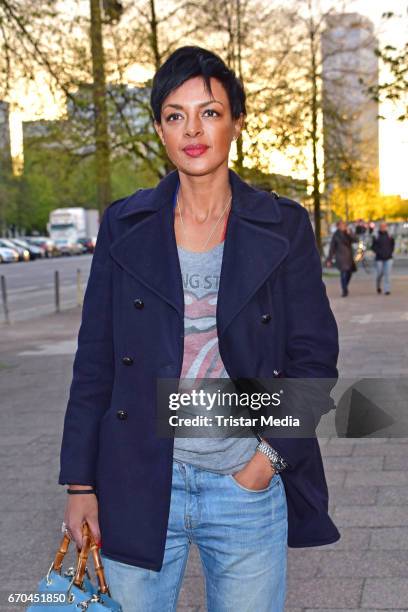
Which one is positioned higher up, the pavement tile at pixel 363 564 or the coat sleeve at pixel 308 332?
the coat sleeve at pixel 308 332

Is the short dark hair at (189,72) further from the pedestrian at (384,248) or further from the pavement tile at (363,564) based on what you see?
the pedestrian at (384,248)

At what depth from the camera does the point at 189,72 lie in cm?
242

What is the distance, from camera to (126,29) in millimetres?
20906

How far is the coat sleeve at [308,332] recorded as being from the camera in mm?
2348

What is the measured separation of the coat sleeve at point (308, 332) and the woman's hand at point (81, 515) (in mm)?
468

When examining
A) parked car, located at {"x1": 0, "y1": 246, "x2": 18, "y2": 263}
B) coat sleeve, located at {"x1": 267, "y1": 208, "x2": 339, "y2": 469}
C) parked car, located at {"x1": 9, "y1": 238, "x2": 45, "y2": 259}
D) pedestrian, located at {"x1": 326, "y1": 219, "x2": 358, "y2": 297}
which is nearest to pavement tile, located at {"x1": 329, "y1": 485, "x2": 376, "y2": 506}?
coat sleeve, located at {"x1": 267, "y1": 208, "x2": 339, "y2": 469}

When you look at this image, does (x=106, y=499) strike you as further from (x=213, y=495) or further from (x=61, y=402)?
(x=61, y=402)

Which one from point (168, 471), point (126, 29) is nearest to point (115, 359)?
point (168, 471)

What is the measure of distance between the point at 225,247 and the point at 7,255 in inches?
2602

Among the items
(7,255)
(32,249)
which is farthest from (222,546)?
(32,249)

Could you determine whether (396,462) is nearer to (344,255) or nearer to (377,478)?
(377,478)

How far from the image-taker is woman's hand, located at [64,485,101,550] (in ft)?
7.76

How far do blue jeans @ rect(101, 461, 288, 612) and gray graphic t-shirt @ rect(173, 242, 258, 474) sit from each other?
1.4 inches

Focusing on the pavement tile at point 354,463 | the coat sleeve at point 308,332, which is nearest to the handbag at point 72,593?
the coat sleeve at point 308,332
